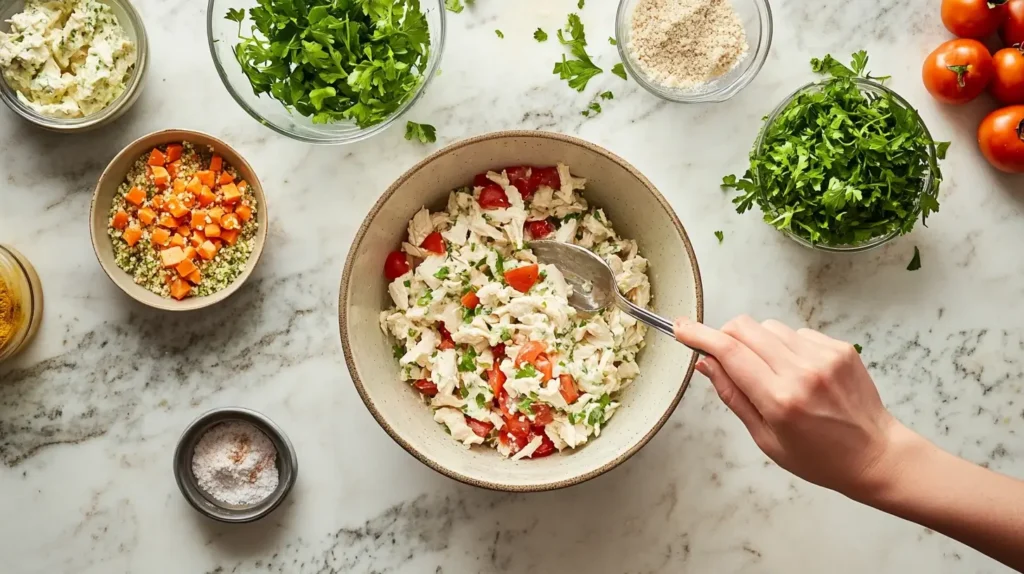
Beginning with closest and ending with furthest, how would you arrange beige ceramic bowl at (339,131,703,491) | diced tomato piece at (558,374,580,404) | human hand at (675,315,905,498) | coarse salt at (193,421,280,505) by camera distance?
human hand at (675,315,905,498) < beige ceramic bowl at (339,131,703,491) < diced tomato piece at (558,374,580,404) < coarse salt at (193,421,280,505)

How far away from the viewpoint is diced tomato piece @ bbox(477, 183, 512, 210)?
7.09 feet

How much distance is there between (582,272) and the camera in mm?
2131

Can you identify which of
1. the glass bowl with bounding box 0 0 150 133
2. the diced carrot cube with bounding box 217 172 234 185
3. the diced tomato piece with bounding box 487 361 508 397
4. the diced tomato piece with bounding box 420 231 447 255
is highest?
the glass bowl with bounding box 0 0 150 133

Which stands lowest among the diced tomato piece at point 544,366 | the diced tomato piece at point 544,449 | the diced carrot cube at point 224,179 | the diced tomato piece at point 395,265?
the diced tomato piece at point 544,449

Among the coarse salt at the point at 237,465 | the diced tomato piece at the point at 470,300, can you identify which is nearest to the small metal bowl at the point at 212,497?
the coarse salt at the point at 237,465

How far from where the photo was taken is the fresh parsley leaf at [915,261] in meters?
2.33

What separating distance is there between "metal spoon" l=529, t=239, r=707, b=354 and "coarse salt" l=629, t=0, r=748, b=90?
553 millimetres

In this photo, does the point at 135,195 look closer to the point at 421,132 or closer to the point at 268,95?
the point at 268,95

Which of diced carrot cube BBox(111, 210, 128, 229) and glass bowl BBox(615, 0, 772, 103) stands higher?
glass bowl BBox(615, 0, 772, 103)

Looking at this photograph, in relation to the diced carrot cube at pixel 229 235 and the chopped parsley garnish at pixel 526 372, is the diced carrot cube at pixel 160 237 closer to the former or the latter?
the diced carrot cube at pixel 229 235

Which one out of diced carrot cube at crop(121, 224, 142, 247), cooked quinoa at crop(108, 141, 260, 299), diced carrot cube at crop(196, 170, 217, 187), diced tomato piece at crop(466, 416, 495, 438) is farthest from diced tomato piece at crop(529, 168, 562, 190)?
diced carrot cube at crop(121, 224, 142, 247)

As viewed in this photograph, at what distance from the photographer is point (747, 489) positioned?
2361 millimetres

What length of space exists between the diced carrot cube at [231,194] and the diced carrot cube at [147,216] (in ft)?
0.64

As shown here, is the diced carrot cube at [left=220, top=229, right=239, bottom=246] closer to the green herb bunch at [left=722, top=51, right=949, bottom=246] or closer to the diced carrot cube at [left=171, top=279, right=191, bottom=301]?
the diced carrot cube at [left=171, top=279, right=191, bottom=301]
